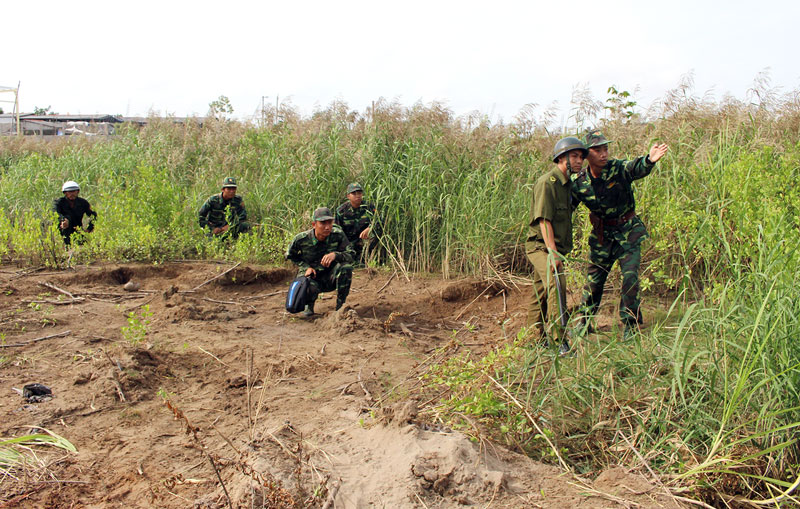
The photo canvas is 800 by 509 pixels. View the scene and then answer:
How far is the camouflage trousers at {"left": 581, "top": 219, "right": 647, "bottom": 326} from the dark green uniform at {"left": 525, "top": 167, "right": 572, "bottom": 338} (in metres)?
0.31

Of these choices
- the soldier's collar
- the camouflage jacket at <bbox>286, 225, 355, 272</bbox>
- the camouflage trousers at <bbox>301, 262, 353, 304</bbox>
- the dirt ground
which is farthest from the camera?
the camouflage jacket at <bbox>286, 225, 355, 272</bbox>

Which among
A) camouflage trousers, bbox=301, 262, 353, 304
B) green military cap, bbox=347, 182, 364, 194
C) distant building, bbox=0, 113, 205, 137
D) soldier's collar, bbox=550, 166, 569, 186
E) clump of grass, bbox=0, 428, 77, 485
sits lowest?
clump of grass, bbox=0, 428, 77, 485

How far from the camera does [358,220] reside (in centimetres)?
810

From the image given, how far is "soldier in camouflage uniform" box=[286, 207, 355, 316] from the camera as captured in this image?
6.35 meters

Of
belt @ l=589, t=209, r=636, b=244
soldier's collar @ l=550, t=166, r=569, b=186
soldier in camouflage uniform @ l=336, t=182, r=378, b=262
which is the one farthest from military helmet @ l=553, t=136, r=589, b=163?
soldier in camouflage uniform @ l=336, t=182, r=378, b=262

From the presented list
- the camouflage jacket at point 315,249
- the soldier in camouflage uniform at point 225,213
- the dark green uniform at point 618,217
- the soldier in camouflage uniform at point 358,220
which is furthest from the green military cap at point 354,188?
the dark green uniform at point 618,217

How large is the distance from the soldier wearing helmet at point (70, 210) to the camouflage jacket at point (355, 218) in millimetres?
3956

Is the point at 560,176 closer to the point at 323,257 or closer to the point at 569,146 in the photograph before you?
the point at 569,146

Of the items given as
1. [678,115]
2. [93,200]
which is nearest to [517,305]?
[678,115]

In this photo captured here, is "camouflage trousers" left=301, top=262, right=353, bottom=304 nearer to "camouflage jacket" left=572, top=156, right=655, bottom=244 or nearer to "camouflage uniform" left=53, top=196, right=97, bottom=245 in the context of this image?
"camouflage jacket" left=572, top=156, right=655, bottom=244

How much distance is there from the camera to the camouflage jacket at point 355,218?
8.05 m

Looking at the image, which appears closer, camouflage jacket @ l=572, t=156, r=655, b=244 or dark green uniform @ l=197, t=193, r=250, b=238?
camouflage jacket @ l=572, t=156, r=655, b=244

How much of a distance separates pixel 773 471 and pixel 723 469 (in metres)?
0.26

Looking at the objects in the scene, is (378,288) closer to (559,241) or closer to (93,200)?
(559,241)
